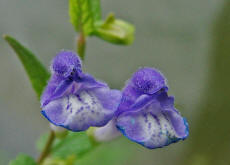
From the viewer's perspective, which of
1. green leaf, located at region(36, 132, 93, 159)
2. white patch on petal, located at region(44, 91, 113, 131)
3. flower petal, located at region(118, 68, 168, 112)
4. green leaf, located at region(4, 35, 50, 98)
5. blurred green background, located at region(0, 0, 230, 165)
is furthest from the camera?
blurred green background, located at region(0, 0, 230, 165)

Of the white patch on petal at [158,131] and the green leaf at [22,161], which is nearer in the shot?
the white patch on petal at [158,131]

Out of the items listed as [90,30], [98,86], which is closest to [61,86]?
[98,86]

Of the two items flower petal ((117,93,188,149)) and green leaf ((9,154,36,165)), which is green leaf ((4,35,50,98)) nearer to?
green leaf ((9,154,36,165))

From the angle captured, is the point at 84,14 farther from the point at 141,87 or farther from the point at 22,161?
the point at 22,161

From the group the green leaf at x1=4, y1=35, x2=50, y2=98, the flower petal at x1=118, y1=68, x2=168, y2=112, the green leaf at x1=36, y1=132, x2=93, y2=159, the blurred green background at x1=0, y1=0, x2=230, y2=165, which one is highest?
the flower petal at x1=118, y1=68, x2=168, y2=112

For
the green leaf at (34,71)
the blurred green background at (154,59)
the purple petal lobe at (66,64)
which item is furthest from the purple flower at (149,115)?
the blurred green background at (154,59)

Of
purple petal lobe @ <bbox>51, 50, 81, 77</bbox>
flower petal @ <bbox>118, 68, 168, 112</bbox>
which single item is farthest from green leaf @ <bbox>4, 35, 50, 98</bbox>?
flower petal @ <bbox>118, 68, 168, 112</bbox>

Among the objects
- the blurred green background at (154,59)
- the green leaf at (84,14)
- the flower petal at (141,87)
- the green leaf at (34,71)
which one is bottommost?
the blurred green background at (154,59)

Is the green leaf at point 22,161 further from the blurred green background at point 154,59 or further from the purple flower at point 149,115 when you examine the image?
the blurred green background at point 154,59
